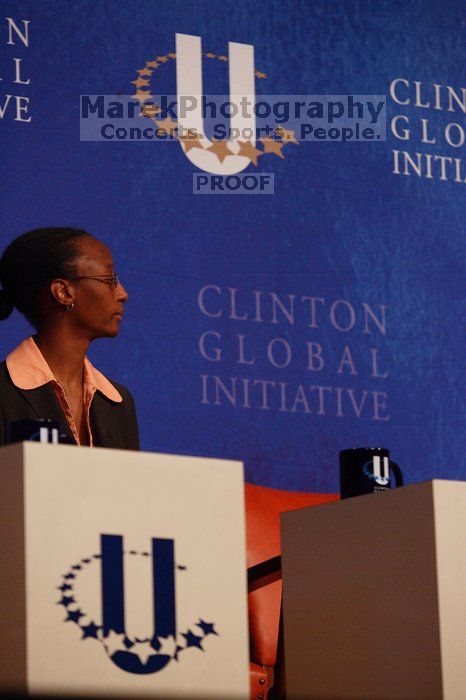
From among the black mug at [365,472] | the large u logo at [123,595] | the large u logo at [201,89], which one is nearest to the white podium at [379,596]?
the black mug at [365,472]

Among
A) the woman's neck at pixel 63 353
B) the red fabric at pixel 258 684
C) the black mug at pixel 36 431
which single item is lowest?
the red fabric at pixel 258 684

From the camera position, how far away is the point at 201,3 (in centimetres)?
402

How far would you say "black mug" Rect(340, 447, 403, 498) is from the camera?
2.29 m

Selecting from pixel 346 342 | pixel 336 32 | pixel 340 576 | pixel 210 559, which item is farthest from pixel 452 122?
pixel 210 559

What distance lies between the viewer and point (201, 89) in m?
3.96

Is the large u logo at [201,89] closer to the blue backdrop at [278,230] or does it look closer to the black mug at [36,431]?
the blue backdrop at [278,230]

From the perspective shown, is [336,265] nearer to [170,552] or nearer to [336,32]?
[336,32]

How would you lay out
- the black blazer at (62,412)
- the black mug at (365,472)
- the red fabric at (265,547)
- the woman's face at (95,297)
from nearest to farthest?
1. the black mug at (365,472)
2. the black blazer at (62,412)
3. the woman's face at (95,297)
4. the red fabric at (265,547)

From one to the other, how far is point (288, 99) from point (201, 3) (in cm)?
38

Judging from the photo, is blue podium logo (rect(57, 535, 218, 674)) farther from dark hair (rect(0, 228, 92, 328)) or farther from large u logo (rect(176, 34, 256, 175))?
large u logo (rect(176, 34, 256, 175))

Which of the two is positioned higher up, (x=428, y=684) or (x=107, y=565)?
(x=107, y=565)

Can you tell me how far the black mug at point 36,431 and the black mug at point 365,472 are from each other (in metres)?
0.59

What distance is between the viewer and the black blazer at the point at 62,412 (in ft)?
9.30

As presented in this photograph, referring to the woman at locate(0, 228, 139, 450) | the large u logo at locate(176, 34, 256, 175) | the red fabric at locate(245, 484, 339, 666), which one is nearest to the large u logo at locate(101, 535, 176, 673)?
the woman at locate(0, 228, 139, 450)
